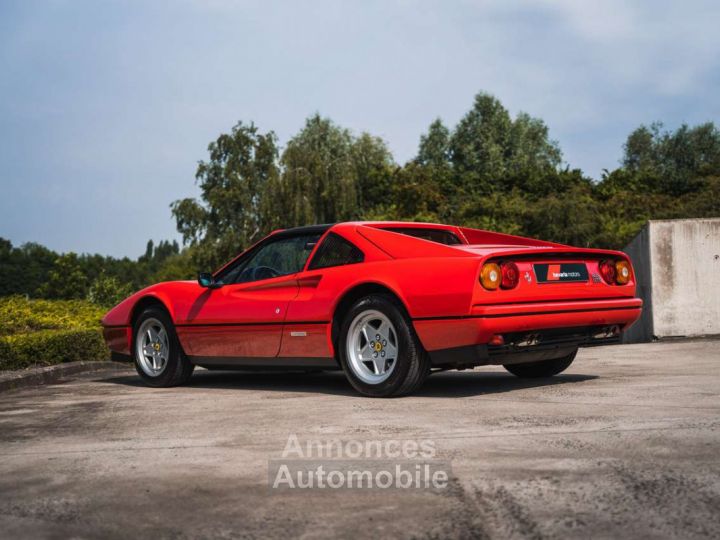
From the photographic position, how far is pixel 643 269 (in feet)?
42.8

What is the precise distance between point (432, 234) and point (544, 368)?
150 centimetres

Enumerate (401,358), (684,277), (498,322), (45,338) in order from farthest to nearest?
1. (684,277)
2. (45,338)
3. (401,358)
4. (498,322)

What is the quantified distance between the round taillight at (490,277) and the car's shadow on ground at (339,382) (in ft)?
2.96

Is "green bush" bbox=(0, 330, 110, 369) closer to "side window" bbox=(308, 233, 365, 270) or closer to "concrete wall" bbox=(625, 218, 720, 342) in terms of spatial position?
"side window" bbox=(308, 233, 365, 270)

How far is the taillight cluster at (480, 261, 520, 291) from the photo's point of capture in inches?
219

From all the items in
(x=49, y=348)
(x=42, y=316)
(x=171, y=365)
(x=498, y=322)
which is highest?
(x=42, y=316)

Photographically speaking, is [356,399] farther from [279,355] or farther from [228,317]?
[228,317]

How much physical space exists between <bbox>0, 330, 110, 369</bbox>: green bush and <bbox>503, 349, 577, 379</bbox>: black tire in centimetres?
531

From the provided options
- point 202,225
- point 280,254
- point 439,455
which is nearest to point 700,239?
point 280,254

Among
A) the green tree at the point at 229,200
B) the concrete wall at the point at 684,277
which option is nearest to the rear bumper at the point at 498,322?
the concrete wall at the point at 684,277

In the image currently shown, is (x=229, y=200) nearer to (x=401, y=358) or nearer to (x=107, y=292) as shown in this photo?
(x=107, y=292)

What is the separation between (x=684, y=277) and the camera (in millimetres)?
12531

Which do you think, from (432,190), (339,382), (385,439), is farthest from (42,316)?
(432,190)

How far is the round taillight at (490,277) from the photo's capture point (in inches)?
218
